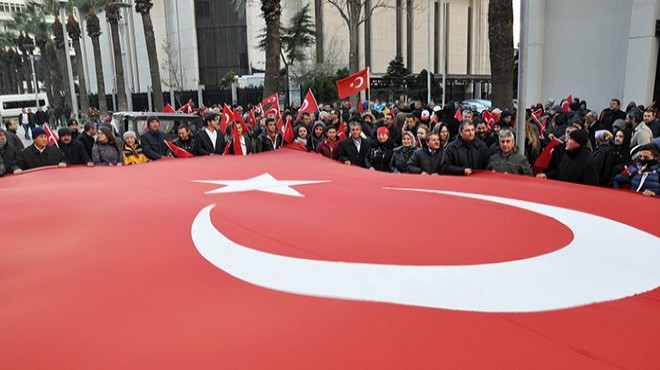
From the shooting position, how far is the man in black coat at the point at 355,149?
778 cm

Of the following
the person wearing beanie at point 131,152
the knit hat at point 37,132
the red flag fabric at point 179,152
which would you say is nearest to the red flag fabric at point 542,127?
the red flag fabric at point 179,152

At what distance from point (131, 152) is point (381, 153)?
3760mm

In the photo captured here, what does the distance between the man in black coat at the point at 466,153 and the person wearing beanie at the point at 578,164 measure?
88 centimetres

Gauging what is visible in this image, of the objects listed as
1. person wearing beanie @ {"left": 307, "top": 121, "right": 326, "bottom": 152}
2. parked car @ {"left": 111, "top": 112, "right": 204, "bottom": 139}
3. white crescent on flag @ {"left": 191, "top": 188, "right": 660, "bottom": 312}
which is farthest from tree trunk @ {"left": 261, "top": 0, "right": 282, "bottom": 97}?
white crescent on flag @ {"left": 191, "top": 188, "right": 660, "bottom": 312}

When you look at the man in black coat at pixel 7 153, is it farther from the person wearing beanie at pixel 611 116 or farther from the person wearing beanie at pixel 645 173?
the person wearing beanie at pixel 611 116

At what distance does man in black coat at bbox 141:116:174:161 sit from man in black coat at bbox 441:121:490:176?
Answer: 14.4 ft

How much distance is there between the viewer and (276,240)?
363 cm

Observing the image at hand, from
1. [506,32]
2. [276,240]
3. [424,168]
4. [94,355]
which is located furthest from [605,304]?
[506,32]

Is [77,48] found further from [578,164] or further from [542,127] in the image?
[578,164]

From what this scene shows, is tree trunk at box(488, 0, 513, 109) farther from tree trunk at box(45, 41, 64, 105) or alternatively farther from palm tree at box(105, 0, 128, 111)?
tree trunk at box(45, 41, 64, 105)

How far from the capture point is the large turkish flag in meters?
2.22

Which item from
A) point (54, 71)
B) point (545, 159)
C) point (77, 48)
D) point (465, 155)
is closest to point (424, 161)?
point (465, 155)

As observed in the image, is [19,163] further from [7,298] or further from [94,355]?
[94,355]

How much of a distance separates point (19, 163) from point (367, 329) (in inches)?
269
